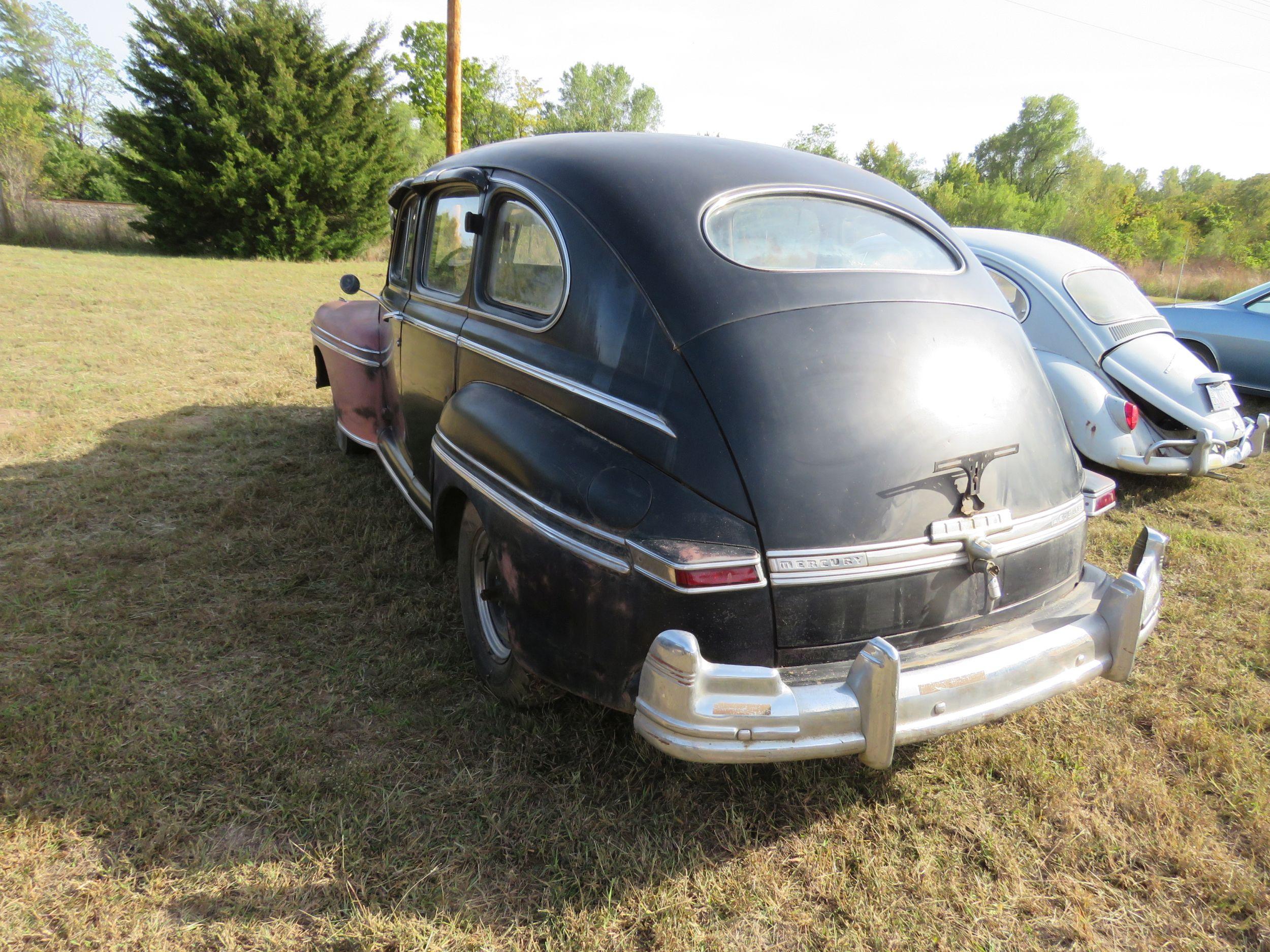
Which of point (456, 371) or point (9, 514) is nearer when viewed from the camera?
point (456, 371)

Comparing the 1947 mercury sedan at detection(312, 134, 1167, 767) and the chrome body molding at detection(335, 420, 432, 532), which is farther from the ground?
the 1947 mercury sedan at detection(312, 134, 1167, 767)

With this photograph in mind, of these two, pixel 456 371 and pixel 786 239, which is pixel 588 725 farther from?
pixel 786 239

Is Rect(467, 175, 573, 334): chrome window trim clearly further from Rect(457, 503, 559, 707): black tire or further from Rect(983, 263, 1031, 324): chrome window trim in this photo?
Rect(983, 263, 1031, 324): chrome window trim

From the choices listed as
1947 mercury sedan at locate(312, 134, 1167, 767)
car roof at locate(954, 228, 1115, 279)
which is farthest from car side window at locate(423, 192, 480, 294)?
car roof at locate(954, 228, 1115, 279)

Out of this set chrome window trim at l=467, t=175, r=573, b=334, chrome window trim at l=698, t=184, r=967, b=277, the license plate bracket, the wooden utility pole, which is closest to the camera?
chrome window trim at l=698, t=184, r=967, b=277

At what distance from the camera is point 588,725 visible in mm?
2715

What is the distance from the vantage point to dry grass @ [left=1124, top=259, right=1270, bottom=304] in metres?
22.5

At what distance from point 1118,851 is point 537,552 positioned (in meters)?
1.91

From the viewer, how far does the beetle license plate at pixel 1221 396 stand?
16.9 feet

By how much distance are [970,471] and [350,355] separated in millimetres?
3693

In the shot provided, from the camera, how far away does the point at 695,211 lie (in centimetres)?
249

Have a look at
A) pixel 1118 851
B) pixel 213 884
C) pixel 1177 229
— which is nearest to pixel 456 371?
pixel 213 884

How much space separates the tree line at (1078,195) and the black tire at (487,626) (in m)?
22.1

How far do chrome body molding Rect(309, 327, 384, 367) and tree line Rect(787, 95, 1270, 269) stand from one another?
2052cm
